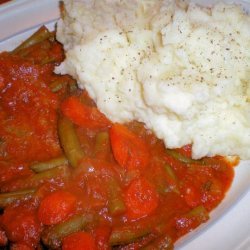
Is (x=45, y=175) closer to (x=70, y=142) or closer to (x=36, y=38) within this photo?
(x=70, y=142)

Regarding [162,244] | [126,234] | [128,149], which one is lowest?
[162,244]

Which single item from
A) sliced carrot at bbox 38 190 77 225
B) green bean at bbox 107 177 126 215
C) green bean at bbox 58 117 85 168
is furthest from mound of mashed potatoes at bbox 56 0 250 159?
sliced carrot at bbox 38 190 77 225

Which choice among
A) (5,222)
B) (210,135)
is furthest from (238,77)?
(5,222)

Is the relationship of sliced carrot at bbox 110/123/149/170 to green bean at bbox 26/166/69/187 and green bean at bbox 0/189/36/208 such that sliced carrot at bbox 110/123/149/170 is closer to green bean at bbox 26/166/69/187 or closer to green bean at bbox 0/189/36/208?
green bean at bbox 26/166/69/187

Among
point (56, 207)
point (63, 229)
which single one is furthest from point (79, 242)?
point (56, 207)

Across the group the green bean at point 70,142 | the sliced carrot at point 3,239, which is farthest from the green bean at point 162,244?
the sliced carrot at point 3,239
